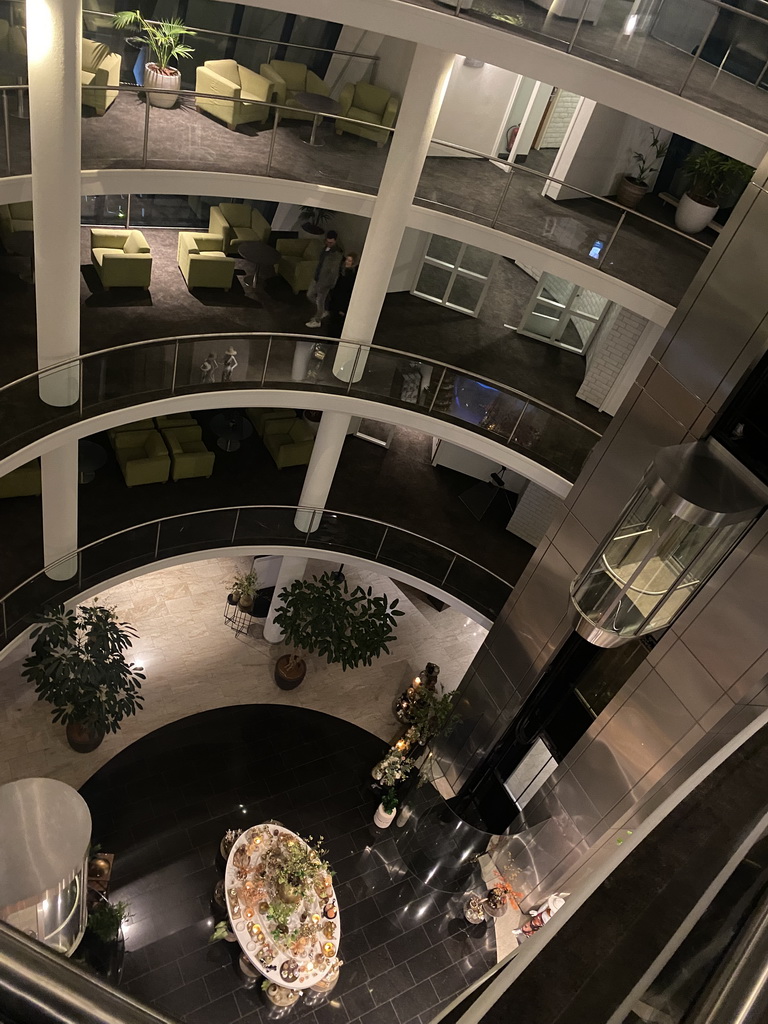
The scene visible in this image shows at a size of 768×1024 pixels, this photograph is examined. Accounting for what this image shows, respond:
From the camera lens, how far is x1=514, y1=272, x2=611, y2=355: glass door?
1320 centimetres

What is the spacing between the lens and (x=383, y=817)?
13.4m

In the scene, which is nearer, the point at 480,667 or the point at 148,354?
the point at 148,354

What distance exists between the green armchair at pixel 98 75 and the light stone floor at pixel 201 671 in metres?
8.01

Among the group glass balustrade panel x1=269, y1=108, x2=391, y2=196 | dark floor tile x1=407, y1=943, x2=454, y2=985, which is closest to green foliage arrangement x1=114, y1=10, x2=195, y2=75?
glass balustrade panel x1=269, y1=108, x2=391, y2=196

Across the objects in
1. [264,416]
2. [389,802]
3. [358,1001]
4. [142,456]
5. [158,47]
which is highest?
[158,47]

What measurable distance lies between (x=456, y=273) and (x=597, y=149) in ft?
9.60

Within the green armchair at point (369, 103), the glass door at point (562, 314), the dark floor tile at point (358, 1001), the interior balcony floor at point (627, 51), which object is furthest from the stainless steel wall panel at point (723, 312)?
the dark floor tile at point (358, 1001)

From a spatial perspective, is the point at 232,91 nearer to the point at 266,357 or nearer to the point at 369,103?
the point at 369,103

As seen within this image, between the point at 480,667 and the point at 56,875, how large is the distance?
6455 millimetres

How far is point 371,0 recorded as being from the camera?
7770mm

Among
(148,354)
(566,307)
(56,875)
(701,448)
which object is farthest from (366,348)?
(56,875)

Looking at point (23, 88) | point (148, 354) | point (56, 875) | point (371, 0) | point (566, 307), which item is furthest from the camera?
point (566, 307)

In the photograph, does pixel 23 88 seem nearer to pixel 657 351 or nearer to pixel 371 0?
pixel 371 0

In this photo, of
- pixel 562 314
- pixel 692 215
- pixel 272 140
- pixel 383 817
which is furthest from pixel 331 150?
pixel 383 817
